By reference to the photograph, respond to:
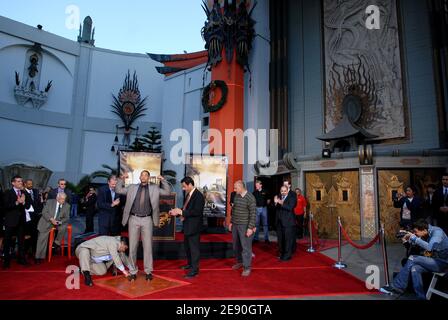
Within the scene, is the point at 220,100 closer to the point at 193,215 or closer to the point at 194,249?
the point at 193,215

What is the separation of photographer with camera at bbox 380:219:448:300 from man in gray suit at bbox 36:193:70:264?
224 inches

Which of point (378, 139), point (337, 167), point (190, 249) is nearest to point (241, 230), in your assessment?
point (190, 249)

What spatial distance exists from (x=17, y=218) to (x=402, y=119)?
11.5m

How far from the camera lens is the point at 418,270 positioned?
12.5ft

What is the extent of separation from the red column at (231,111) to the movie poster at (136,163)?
3755 millimetres

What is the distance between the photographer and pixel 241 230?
5.08 metres

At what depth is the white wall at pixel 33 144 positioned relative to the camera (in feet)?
57.0

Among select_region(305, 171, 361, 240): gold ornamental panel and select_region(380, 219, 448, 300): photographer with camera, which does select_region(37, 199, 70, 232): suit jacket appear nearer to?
select_region(380, 219, 448, 300): photographer with camera

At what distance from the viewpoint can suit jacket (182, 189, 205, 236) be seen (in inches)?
186

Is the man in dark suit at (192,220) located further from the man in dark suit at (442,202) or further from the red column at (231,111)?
the red column at (231,111)

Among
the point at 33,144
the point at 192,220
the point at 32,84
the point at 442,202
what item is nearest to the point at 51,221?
the point at 192,220

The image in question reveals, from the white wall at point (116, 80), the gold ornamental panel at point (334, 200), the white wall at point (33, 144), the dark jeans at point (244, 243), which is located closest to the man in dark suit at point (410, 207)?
the gold ornamental panel at point (334, 200)

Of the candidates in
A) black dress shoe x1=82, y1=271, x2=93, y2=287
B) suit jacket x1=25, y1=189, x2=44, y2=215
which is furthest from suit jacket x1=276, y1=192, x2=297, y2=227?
suit jacket x1=25, y1=189, x2=44, y2=215
